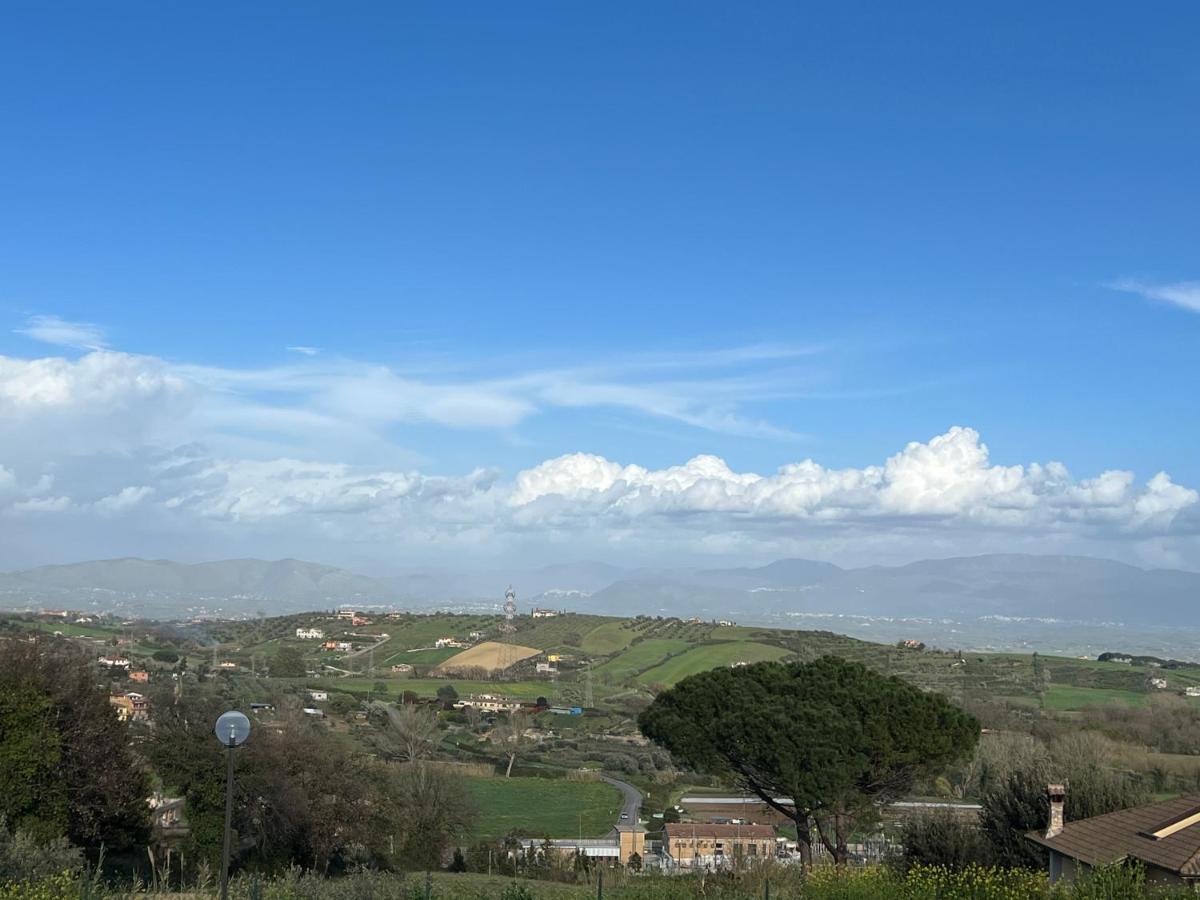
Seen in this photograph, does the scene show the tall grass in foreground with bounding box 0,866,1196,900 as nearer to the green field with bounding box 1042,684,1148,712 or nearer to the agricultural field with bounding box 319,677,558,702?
the agricultural field with bounding box 319,677,558,702

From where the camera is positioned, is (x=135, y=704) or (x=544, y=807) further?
(x=544, y=807)

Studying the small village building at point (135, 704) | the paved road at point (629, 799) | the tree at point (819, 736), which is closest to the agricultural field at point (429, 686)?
the paved road at point (629, 799)

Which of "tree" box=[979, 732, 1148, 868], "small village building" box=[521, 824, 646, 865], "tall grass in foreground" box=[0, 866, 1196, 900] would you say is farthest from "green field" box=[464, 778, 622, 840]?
"tall grass in foreground" box=[0, 866, 1196, 900]

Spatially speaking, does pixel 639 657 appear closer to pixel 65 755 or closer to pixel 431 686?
pixel 431 686

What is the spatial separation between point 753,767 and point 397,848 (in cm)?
1303

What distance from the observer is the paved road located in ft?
146

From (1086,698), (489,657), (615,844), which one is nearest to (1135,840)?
(615,844)

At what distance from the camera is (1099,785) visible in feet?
68.9

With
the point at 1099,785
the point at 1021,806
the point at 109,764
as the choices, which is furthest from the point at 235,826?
the point at 1099,785

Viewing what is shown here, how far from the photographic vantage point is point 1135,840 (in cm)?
1487

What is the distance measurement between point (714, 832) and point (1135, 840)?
22807mm

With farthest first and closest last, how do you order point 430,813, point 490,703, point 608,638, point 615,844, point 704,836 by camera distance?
1. point 608,638
2. point 490,703
3. point 615,844
4. point 704,836
5. point 430,813

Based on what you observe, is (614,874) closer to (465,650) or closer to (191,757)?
(191,757)

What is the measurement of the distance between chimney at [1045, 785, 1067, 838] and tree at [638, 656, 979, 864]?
2.85 m
